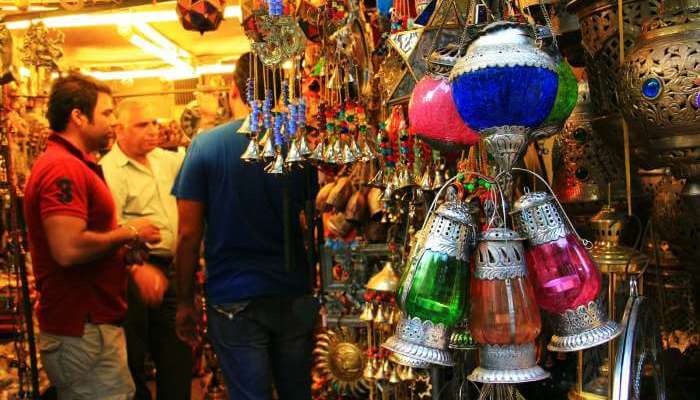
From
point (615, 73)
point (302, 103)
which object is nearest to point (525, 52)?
point (615, 73)

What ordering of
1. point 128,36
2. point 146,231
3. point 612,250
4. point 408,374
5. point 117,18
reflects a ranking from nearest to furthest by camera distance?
point 612,250 < point 408,374 < point 146,231 < point 117,18 < point 128,36

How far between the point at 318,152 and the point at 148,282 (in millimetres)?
1610

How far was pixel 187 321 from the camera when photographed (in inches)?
99.2

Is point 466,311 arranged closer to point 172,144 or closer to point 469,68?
point 469,68

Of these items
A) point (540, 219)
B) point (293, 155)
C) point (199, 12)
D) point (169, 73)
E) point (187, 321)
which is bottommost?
point (187, 321)

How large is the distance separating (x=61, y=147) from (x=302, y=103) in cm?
117

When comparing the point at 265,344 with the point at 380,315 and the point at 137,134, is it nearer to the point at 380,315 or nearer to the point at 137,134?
the point at 380,315

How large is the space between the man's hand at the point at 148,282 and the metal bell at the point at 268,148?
1495mm

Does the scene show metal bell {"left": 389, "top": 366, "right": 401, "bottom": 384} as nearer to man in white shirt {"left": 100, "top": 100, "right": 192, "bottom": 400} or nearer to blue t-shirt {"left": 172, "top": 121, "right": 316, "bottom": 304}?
blue t-shirt {"left": 172, "top": 121, "right": 316, "bottom": 304}

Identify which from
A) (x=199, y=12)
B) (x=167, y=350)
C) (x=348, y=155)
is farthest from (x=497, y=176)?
(x=167, y=350)

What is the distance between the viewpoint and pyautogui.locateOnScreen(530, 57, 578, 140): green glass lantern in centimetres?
96

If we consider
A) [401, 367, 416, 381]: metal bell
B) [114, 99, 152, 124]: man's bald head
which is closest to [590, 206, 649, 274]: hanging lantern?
[401, 367, 416, 381]: metal bell

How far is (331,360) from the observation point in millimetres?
2893

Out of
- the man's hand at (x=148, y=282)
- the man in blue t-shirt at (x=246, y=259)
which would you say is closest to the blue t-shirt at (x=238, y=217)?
the man in blue t-shirt at (x=246, y=259)
